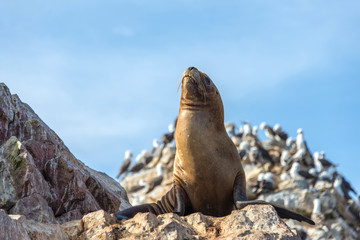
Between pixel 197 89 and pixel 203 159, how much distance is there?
2.82 feet

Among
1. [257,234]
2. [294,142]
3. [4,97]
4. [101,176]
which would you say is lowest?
[257,234]

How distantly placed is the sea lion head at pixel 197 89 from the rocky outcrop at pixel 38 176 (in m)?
1.61

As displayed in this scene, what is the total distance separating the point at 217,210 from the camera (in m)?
6.91

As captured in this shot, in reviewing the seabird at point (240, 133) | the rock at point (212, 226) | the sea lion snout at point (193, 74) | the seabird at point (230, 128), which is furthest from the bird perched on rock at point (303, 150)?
the rock at point (212, 226)

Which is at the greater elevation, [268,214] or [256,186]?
[256,186]

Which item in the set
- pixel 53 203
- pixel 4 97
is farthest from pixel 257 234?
pixel 4 97

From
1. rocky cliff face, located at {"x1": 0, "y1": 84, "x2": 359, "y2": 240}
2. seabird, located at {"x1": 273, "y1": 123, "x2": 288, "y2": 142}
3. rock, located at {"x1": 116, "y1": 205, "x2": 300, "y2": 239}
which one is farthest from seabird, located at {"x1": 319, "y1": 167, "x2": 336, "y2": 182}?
rock, located at {"x1": 116, "y1": 205, "x2": 300, "y2": 239}

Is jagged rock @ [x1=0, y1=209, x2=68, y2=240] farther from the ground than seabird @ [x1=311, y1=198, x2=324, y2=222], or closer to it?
closer to it

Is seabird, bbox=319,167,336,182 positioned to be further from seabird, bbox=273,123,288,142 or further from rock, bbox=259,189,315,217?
seabird, bbox=273,123,288,142

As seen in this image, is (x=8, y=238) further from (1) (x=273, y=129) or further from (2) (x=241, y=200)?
(1) (x=273, y=129)

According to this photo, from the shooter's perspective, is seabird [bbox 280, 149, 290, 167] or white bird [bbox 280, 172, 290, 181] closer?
white bird [bbox 280, 172, 290, 181]

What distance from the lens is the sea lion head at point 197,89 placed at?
278 inches

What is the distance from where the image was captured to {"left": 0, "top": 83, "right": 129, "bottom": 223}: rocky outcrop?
5.88 m

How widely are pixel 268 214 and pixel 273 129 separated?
3387cm
